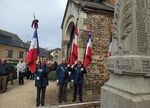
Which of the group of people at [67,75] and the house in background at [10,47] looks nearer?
the group of people at [67,75]

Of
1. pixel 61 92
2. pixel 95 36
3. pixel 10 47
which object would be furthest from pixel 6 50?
pixel 61 92

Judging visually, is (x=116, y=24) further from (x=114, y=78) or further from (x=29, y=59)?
(x=29, y=59)

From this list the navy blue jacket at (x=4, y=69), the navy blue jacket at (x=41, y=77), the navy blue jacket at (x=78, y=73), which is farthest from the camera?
the navy blue jacket at (x=4, y=69)

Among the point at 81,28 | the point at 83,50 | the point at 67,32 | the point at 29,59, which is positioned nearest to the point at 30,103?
the point at 29,59

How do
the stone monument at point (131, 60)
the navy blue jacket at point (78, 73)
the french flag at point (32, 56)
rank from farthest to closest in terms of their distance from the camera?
the navy blue jacket at point (78, 73), the french flag at point (32, 56), the stone monument at point (131, 60)

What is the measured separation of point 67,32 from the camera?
45.1 feet

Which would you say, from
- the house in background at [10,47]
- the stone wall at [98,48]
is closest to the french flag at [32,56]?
the stone wall at [98,48]

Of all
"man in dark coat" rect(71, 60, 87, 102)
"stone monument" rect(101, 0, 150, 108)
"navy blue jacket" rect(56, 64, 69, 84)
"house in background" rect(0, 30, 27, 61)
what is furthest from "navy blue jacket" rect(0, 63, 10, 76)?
"house in background" rect(0, 30, 27, 61)

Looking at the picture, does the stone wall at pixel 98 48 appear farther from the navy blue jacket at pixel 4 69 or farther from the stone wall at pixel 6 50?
the stone wall at pixel 6 50

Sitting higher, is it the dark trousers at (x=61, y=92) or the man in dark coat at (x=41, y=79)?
the man in dark coat at (x=41, y=79)

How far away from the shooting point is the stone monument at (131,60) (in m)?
3.17

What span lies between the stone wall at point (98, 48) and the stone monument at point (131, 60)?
6.19 m

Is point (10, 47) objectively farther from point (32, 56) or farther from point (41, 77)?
point (32, 56)

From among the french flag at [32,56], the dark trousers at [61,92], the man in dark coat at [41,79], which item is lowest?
the dark trousers at [61,92]
